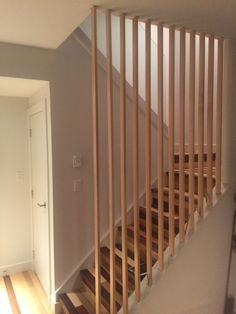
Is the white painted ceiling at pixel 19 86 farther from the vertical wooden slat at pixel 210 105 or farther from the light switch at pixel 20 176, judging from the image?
the vertical wooden slat at pixel 210 105

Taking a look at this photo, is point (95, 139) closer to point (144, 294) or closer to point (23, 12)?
point (23, 12)

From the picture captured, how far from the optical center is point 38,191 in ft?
10.3

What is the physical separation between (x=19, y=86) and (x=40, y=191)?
3.79 feet

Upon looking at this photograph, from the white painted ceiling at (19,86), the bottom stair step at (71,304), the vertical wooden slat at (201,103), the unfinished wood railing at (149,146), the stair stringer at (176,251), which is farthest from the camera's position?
the white painted ceiling at (19,86)

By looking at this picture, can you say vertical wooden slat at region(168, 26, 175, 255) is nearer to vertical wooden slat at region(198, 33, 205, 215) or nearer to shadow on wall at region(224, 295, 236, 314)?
vertical wooden slat at region(198, 33, 205, 215)

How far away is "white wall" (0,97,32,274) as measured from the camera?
10.8 feet

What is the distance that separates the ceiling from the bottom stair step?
7.64 ft

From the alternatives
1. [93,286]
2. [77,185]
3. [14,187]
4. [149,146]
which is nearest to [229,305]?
[93,286]

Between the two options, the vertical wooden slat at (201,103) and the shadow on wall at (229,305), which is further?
the shadow on wall at (229,305)

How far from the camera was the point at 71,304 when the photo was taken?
2443 mm

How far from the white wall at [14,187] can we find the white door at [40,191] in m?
0.15

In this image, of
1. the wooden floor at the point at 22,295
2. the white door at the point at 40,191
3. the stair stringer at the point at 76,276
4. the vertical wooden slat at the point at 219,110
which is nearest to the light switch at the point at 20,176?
the white door at the point at 40,191

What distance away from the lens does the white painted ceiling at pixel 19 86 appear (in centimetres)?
251

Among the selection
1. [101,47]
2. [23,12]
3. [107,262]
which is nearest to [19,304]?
[107,262]
